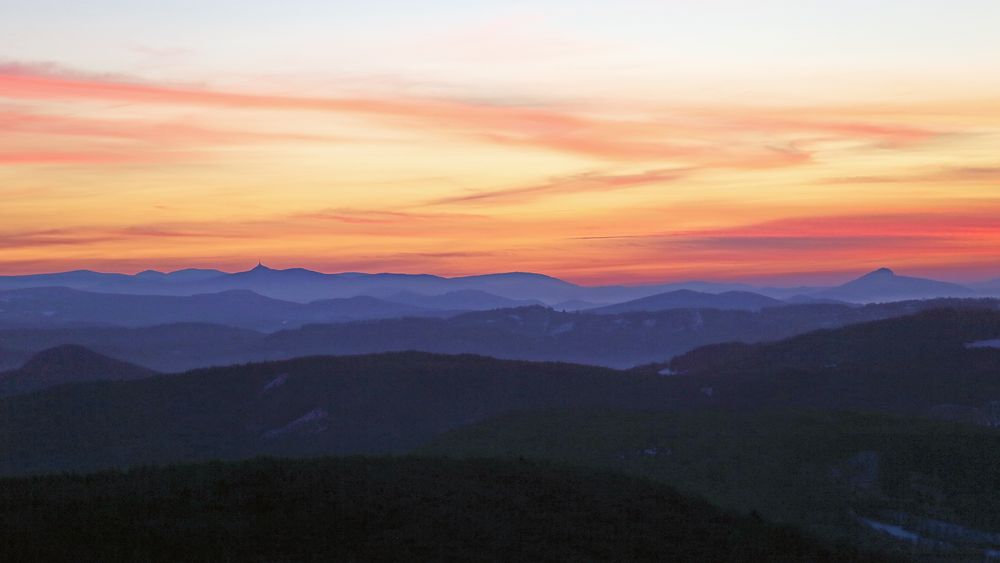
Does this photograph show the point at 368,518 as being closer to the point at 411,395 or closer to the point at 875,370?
the point at 411,395

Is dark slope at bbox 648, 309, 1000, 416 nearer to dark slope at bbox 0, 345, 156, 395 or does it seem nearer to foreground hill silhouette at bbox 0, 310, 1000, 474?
foreground hill silhouette at bbox 0, 310, 1000, 474

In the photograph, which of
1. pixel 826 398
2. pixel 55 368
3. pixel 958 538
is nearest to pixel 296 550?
pixel 958 538

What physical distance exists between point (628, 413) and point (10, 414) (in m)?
46.4

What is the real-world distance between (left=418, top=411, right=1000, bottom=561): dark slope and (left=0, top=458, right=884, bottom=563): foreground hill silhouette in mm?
5878

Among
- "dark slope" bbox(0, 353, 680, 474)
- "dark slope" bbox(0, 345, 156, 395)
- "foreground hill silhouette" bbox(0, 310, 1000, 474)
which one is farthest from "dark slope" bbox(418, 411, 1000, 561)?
"dark slope" bbox(0, 345, 156, 395)

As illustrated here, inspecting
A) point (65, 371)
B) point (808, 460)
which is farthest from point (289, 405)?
point (808, 460)

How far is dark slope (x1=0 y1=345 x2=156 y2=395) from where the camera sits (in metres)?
103

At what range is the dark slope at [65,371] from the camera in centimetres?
10338

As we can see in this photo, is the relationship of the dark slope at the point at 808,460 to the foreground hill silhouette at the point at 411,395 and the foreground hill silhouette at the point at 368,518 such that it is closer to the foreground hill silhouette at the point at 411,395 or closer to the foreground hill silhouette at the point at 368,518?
the foreground hill silhouette at the point at 368,518

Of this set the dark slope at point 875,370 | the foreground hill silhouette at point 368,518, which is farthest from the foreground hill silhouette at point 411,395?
the foreground hill silhouette at point 368,518

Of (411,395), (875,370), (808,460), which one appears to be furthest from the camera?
(411,395)

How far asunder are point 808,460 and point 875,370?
3652 cm

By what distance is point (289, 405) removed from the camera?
7838 cm

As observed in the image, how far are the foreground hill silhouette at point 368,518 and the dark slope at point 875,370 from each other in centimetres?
4216
